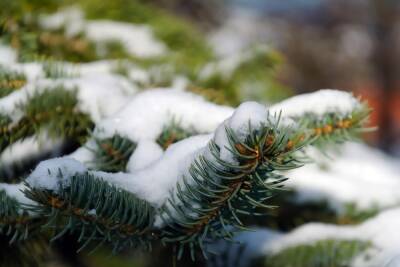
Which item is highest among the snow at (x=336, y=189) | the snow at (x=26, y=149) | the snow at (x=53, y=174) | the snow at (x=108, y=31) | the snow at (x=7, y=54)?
the snow at (x=108, y=31)

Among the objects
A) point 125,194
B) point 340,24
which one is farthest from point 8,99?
point 340,24

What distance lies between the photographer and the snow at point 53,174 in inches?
17.0

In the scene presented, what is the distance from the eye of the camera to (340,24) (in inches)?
275

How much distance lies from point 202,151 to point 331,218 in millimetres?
403

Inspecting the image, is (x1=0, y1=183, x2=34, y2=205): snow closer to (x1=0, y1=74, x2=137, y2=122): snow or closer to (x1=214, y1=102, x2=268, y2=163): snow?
(x1=0, y1=74, x2=137, y2=122): snow

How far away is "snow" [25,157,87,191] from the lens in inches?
17.0

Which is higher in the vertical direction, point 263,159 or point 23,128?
point 263,159

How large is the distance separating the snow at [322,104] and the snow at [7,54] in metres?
0.38

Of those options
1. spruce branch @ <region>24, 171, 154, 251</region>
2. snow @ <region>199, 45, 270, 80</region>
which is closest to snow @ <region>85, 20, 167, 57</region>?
snow @ <region>199, 45, 270, 80</region>

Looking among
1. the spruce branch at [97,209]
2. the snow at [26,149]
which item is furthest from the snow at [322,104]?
the snow at [26,149]

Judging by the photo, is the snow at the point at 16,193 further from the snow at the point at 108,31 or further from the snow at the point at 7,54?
the snow at the point at 108,31

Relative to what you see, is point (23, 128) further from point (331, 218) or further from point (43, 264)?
point (331, 218)

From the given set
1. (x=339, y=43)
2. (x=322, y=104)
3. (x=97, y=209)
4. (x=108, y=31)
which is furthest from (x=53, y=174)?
(x=339, y=43)

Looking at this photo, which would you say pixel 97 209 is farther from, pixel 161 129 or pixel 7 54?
pixel 7 54
